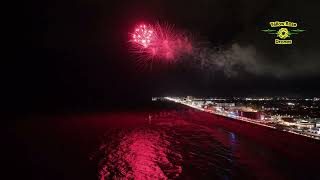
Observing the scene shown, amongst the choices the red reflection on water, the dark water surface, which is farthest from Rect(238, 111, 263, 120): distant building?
the red reflection on water

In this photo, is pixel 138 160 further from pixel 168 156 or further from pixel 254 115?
pixel 254 115

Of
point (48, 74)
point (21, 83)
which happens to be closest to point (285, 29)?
point (21, 83)

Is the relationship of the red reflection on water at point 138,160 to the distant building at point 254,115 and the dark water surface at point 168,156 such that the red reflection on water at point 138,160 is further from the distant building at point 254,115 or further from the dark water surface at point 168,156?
the distant building at point 254,115

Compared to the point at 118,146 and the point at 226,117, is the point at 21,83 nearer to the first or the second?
the point at 226,117

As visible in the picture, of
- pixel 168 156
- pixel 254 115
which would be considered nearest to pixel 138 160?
pixel 168 156

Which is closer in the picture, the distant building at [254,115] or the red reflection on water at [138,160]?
the red reflection on water at [138,160]

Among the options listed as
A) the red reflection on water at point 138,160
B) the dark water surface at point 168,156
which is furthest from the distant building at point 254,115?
the red reflection on water at point 138,160

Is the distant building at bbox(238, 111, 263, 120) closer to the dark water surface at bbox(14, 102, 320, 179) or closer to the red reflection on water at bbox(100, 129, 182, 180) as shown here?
the dark water surface at bbox(14, 102, 320, 179)

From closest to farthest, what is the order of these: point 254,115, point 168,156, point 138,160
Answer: point 138,160
point 168,156
point 254,115
